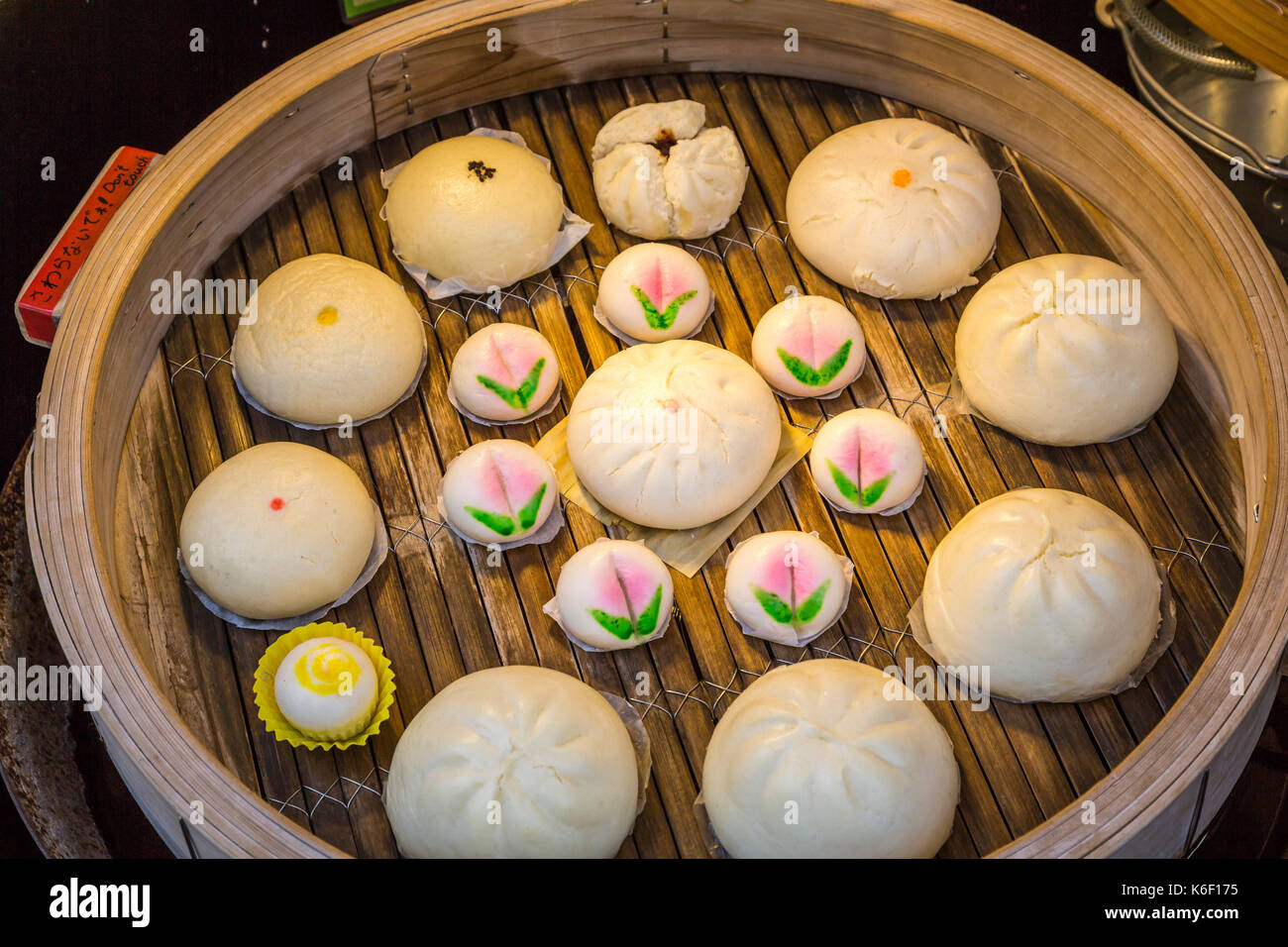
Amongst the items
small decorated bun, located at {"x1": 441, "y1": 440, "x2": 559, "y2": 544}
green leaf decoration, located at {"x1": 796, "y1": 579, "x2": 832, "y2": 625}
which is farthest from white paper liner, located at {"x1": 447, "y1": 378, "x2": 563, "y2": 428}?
green leaf decoration, located at {"x1": 796, "y1": 579, "x2": 832, "y2": 625}

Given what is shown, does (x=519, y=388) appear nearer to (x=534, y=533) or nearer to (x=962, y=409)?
(x=534, y=533)

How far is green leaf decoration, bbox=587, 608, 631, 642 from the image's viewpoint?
2131mm

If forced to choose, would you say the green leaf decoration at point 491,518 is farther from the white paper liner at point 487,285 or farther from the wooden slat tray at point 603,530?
the white paper liner at point 487,285

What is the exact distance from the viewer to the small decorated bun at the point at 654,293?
2414 millimetres

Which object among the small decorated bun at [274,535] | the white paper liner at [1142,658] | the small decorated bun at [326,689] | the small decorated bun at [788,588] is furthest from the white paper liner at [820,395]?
the small decorated bun at [326,689]

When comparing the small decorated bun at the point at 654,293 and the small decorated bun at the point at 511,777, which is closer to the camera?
the small decorated bun at the point at 511,777

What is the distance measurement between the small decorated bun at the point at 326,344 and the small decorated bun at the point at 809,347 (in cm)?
68

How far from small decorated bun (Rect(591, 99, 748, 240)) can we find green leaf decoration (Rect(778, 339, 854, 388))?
373 mm

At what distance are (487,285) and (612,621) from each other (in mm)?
781

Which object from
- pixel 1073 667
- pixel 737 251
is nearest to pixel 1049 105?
pixel 737 251

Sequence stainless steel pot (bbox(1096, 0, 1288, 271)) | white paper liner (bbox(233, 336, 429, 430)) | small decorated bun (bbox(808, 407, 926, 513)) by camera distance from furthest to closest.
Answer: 1. stainless steel pot (bbox(1096, 0, 1288, 271))
2. white paper liner (bbox(233, 336, 429, 430))
3. small decorated bun (bbox(808, 407, 926, 513))

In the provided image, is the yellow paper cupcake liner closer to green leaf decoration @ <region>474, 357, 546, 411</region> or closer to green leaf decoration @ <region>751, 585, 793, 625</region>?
green leaf decoration @ <region>474, 357, 546, 411</region>

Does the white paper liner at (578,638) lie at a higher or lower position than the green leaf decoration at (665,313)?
lower

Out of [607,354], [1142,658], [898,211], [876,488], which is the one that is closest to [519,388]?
[607,354]
